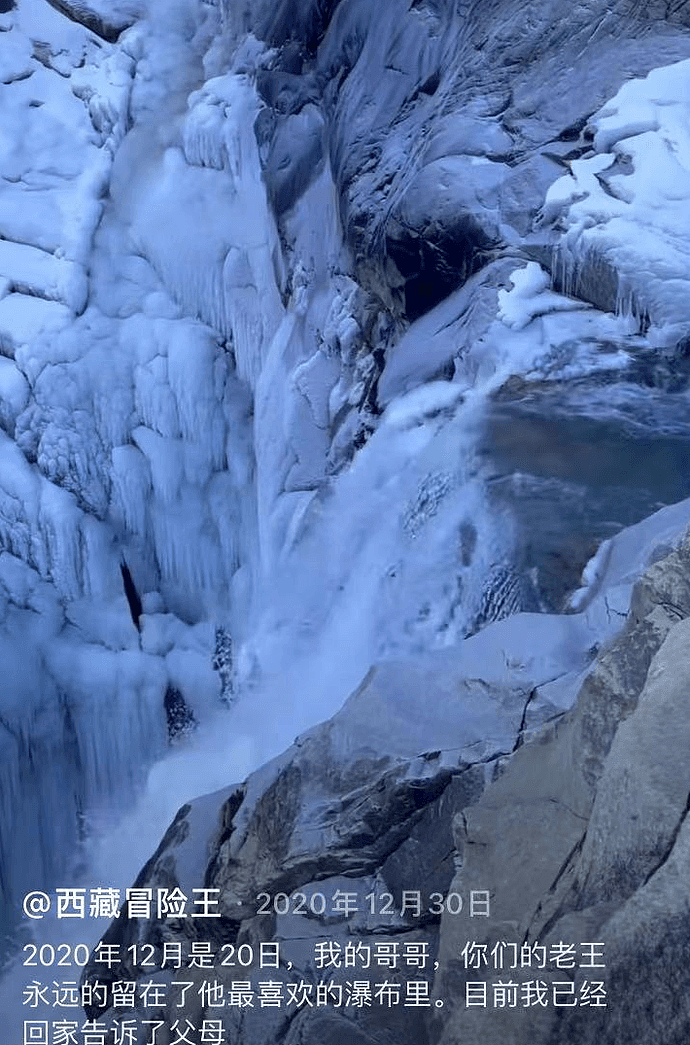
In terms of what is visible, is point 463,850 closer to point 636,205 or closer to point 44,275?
point 636,205

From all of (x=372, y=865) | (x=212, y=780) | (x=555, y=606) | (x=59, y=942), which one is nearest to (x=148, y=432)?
(x=212, y=780)

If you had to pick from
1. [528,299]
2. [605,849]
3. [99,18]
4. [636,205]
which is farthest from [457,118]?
[605,849]

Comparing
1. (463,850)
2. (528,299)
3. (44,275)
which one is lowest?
(44,275)

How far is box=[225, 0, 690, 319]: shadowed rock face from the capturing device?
15.5ft

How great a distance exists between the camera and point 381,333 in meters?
5.06

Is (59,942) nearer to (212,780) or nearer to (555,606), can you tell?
(212,780)

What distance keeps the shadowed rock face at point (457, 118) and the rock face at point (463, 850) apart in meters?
2.21

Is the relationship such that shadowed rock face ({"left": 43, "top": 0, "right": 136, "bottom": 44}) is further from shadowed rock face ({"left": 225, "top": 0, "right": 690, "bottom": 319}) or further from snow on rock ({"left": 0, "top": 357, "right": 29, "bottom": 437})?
snow on rock ({"left": 0, "top": 357, "right": 29, "bottom": 437})

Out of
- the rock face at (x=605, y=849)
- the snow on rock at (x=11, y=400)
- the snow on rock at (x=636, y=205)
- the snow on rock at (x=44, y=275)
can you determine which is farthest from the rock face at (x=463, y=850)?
the snow on rock at (x=44, y=275)

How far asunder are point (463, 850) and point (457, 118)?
382 centimetres

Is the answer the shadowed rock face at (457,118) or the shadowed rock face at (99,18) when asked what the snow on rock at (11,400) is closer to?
the shadowed rock face at (457,118)

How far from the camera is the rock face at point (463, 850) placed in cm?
170

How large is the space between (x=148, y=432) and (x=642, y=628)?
3794mm

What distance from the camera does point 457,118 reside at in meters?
5.12
